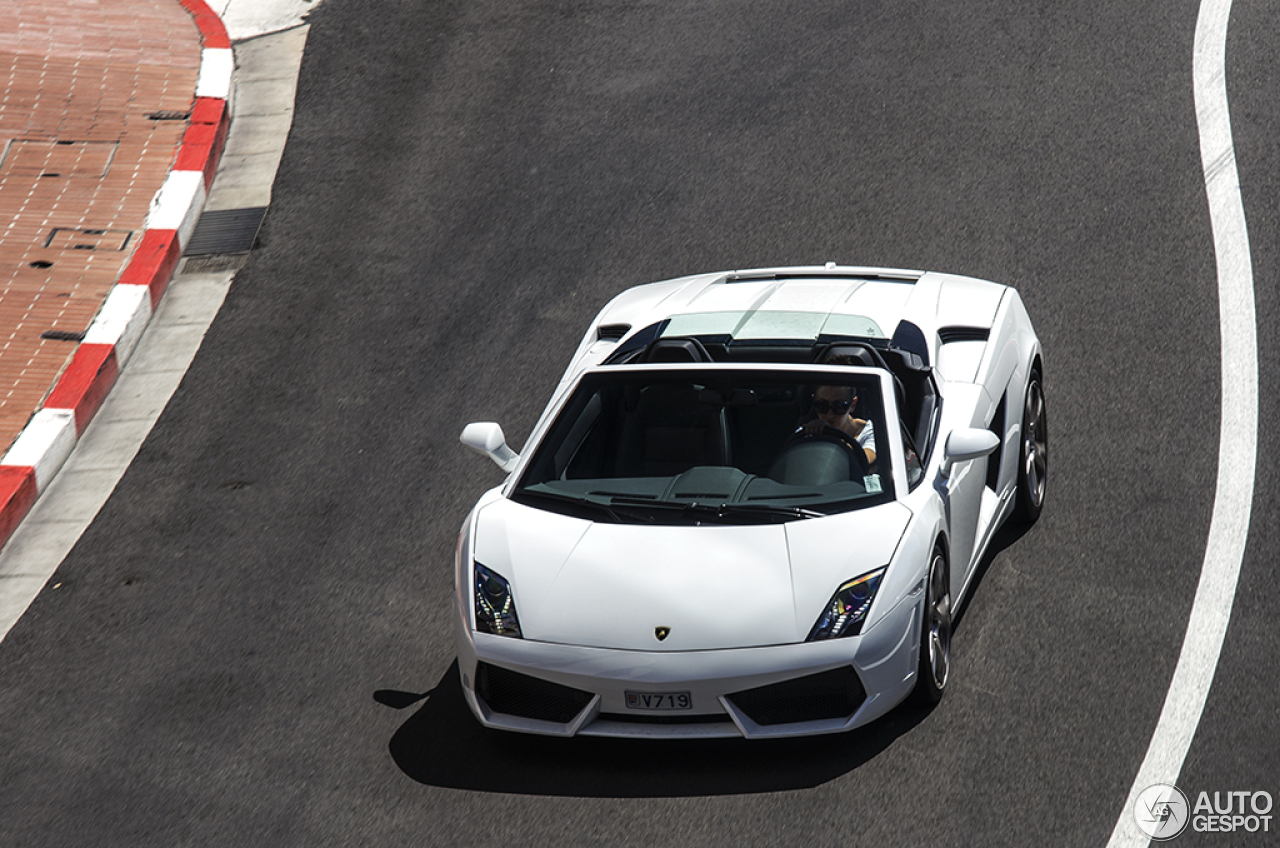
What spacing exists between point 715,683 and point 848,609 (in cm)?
59

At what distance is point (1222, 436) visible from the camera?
7.63 metres

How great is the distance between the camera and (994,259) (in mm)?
9625

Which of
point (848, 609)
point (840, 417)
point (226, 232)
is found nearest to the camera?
point (848, 609)

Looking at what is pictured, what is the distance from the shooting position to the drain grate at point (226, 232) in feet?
35.8

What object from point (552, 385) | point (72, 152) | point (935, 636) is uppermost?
point (935, 636)

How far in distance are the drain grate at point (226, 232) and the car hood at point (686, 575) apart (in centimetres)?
620

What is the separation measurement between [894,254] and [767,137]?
2077 millimetres

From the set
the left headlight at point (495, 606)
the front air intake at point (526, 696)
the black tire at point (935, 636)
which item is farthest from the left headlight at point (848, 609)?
the left headlight at point (495, 606)

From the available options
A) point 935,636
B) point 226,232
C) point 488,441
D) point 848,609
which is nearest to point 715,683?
point 848,609

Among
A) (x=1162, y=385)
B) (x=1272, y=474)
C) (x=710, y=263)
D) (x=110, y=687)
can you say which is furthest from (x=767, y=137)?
(x=110, y=687)

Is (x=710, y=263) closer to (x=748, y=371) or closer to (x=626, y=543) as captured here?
(x=748, y=371)

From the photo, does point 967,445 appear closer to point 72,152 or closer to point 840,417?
point 840,417

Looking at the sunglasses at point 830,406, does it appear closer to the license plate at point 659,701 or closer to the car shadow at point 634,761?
the car shadow at point 634,761

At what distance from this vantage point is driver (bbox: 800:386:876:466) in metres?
5.93
